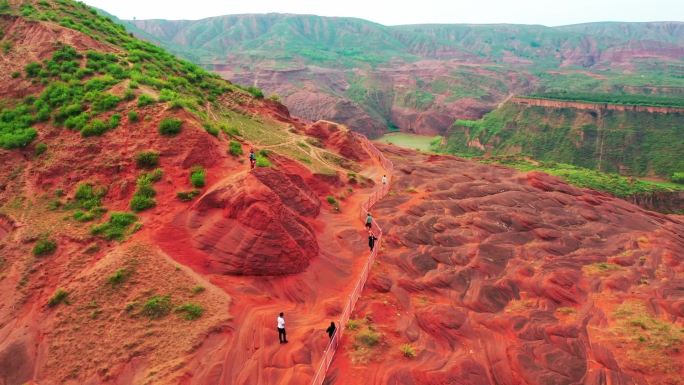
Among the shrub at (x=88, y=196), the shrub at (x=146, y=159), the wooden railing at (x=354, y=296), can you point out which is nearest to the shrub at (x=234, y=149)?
the shrub at (x=146, y=159)

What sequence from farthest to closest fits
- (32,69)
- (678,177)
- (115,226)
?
1. (678,177)
2. (32,69)
3. (115,226)

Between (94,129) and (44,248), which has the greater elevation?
(94,129)

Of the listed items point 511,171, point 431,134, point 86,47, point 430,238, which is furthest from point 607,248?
point 431,134

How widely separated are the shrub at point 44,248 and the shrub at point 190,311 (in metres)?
7.00

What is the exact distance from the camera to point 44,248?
18.2 m

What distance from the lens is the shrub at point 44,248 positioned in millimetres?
18141

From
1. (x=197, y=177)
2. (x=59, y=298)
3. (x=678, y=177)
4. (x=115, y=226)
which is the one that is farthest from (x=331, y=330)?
(x=678, y=177)

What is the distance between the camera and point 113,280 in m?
16.9

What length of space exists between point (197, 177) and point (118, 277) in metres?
6.68

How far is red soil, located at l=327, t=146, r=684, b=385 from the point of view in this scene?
657 inches

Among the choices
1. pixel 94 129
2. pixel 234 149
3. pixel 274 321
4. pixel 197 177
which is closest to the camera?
pixel 274 321

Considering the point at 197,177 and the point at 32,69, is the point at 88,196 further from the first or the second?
the point at 32,69

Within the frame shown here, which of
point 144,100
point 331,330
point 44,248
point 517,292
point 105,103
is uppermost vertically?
point 144,100

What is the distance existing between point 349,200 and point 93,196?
17.0 meters
